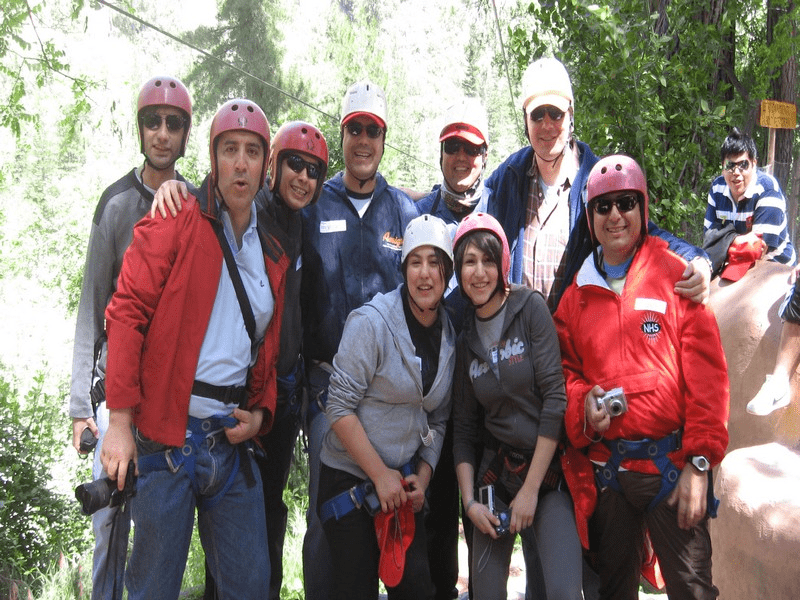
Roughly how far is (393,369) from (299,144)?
123 cm

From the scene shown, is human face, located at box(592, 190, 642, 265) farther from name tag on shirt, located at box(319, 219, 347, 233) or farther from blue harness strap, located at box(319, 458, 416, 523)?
blue harness strap, located at box(319, 458, 416, 523)

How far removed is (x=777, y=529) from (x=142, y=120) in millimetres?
3538

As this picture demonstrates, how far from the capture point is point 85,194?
18.8 metres

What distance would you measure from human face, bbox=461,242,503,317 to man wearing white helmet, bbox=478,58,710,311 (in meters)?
0.46

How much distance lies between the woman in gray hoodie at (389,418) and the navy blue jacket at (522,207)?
0.51 meters

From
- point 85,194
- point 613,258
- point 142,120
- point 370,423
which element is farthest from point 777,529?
point 85,194

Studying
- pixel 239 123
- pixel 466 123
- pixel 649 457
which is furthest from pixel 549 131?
pixel 649 457

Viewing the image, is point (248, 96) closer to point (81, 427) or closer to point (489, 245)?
point (81, 427)

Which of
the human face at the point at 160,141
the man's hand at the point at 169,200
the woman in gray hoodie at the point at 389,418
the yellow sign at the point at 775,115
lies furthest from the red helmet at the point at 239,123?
the yellow sign at the point at 775,115

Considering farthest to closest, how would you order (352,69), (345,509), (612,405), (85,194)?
(85,194)
(352,69)
(345,509)
(612,405)

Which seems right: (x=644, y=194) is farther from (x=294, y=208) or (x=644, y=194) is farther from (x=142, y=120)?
(x=142, y=120)

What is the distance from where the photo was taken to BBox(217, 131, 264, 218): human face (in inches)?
126

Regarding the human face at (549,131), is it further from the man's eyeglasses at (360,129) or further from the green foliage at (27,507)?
the green foliage at (27,507)

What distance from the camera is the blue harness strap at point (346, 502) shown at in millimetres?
3361
